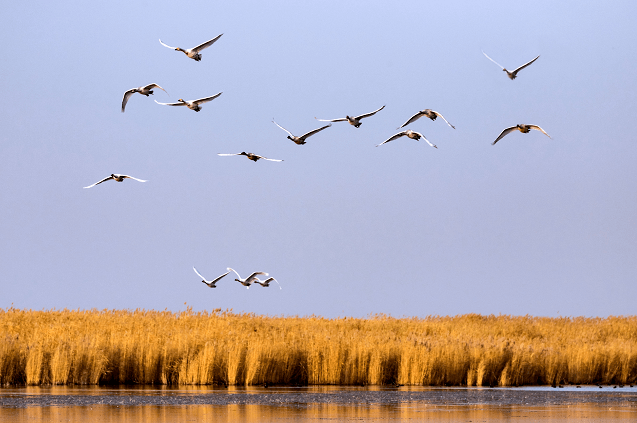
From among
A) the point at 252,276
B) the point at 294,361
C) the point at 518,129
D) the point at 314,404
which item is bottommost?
the point at 314,404

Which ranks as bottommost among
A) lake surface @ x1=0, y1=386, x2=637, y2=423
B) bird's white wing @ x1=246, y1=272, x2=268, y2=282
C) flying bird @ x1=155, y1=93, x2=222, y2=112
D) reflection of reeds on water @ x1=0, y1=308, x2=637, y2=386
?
lake surface @ x1=0, y1=386, x2=637, y2=423

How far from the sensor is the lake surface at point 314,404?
17.4 m

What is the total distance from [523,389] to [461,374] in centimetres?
243

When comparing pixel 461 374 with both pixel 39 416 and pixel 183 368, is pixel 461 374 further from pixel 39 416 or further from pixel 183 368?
pixel 39 416

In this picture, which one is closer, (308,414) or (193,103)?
(308,414)

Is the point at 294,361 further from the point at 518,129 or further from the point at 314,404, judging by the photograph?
the point at 518,129

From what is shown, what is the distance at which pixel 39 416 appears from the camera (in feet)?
55.3

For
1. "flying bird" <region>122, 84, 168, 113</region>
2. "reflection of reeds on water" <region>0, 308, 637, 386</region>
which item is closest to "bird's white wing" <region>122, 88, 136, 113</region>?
"flying bird" <region>122, 84, 168, 113</region>

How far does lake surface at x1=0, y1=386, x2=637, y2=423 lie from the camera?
17.4 meters

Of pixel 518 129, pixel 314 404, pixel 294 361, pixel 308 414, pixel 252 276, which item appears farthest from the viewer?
pixel 252 276

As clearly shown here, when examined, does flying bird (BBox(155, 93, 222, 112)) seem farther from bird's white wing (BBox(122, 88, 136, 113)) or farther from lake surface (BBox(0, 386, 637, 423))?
lake surface (BBox(0, 386, 637, 423))

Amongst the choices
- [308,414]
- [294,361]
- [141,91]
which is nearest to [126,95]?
[141,91]

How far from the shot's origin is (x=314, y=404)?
68.4 feet

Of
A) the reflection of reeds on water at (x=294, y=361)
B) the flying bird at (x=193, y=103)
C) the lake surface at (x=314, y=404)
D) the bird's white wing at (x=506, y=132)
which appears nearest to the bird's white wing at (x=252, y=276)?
the reflection of reeds on water at (x=294, y=361)
